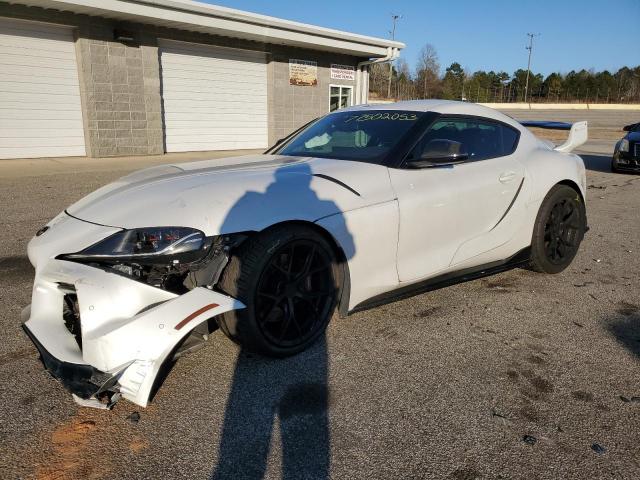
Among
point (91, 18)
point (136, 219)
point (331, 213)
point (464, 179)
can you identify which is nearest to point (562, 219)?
point (464, 179)

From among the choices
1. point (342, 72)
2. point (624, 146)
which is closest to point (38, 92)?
point (342, 72)

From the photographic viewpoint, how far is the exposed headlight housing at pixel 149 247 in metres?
2.41

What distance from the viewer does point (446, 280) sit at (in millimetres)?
3596

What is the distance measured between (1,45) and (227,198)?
12060mm

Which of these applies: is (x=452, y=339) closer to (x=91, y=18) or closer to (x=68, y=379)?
(x=68, y=379)

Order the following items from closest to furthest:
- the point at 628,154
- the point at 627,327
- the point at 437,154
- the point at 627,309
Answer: the point at 437,154 → the point at 627,327 → the point at 627,309 → the point at 628,154

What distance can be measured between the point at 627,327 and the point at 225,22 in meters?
13.4

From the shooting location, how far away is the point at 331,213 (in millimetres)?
2926

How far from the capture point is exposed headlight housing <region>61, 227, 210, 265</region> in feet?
7.90

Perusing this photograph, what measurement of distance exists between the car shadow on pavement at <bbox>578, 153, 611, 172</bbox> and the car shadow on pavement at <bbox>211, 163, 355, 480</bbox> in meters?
11.9

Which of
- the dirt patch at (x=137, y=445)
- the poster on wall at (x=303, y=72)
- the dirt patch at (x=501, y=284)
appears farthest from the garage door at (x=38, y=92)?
the dirt patch at (x=137, y=445)

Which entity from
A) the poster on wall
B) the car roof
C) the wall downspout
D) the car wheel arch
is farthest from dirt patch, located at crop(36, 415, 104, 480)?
the wall downspout

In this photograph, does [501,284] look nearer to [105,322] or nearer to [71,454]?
[105,322]

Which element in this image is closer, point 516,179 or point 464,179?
point 464,179
